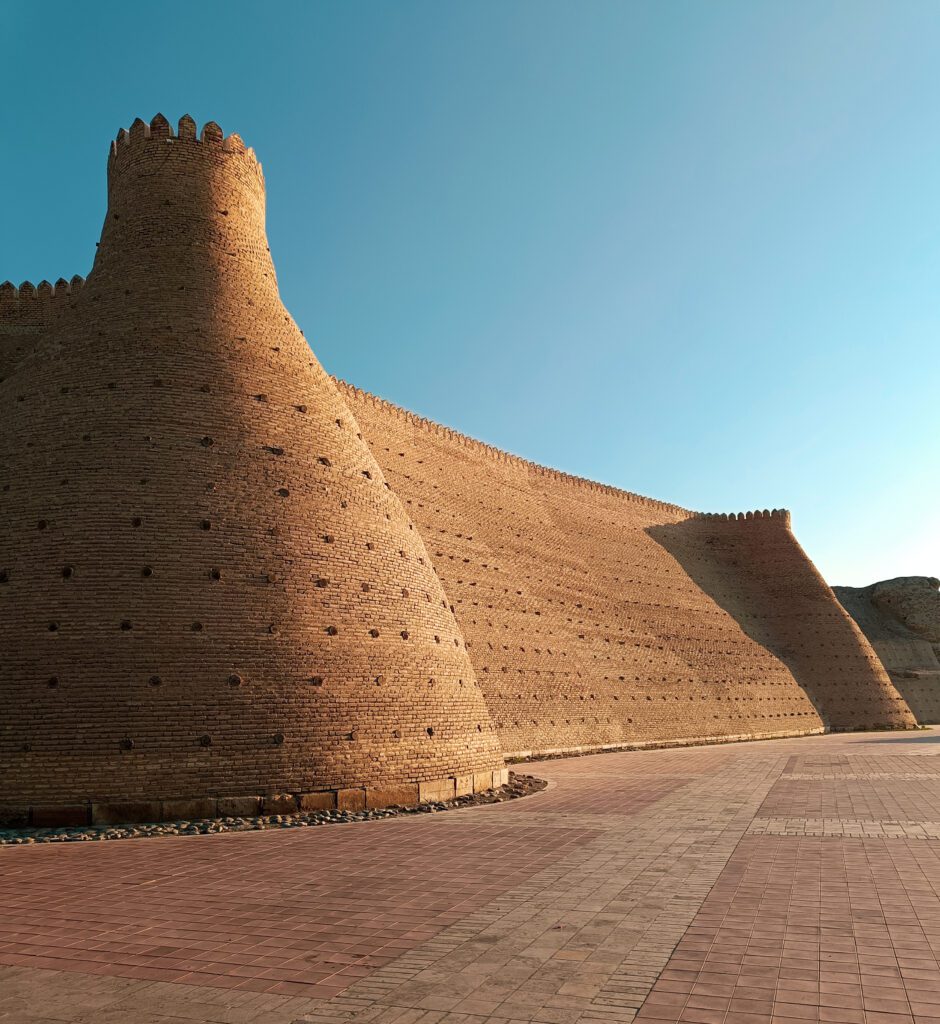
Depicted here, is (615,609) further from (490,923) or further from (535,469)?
(490,923)

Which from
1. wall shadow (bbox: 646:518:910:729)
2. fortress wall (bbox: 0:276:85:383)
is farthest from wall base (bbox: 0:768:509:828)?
wall shadow (bbox: 646:518:910:729)

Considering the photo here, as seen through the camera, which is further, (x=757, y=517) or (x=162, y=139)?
(x=757, y=517)

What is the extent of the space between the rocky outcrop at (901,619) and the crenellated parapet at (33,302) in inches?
1430

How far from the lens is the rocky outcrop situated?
4184 centimetres

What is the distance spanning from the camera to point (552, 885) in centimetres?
628

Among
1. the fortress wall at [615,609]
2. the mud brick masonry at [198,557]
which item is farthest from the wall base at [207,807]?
the fortress wall at [615,609]

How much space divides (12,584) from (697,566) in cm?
2847

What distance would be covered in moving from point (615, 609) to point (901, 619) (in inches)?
1112

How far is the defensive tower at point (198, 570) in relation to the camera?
9.22 m

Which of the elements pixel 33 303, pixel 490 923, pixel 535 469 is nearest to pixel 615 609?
pixel 535 469

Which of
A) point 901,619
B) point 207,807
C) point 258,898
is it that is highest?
point 901,619

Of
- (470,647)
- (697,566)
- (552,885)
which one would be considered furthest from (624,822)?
(697,566)

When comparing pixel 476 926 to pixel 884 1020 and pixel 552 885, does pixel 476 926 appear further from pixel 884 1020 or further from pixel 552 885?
pixel 884 1020

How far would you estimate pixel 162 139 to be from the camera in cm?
1409
